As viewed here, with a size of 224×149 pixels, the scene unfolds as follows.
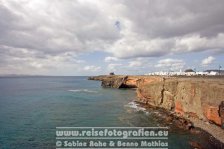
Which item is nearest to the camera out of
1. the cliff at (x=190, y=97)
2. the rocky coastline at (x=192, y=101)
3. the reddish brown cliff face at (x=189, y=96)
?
the rocky coastline at (x=192, y=101)

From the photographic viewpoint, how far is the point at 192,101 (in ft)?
123

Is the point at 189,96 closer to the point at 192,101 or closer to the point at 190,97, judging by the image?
the point at 190,97

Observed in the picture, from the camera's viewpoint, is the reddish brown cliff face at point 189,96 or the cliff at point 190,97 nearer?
the cliff at point 190,97

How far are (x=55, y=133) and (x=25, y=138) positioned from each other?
4.00 m

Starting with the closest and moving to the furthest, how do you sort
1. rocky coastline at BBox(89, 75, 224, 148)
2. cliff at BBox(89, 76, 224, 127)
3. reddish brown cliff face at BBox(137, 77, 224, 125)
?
rocky coastline at BBox(89, 75, 224, 148) < cliff at BBox(89, 76, 224, 127) < reddish brown cliff face at BBox(137, 77, 224, 125)

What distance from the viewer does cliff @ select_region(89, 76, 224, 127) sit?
3063 cm

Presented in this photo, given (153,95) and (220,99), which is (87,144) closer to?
(220,99)

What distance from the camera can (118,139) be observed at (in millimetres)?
28781

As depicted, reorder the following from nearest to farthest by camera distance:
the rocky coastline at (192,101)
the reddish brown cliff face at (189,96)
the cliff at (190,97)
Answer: the rocky coastline at (192,101) < the cliff at (190,97) < the reddish brown cliff face at (189,96)

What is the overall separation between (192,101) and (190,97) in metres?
0.99

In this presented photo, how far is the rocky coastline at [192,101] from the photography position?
1187 inches

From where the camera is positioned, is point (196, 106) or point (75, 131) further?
point (196, 106)

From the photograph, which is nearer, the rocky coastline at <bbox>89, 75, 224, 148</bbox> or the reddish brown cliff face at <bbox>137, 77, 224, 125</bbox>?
the rocky coastline at <bbox>89, 75, 224, 148</bbox>

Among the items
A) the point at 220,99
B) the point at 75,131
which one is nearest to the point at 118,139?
the point at 75,131
